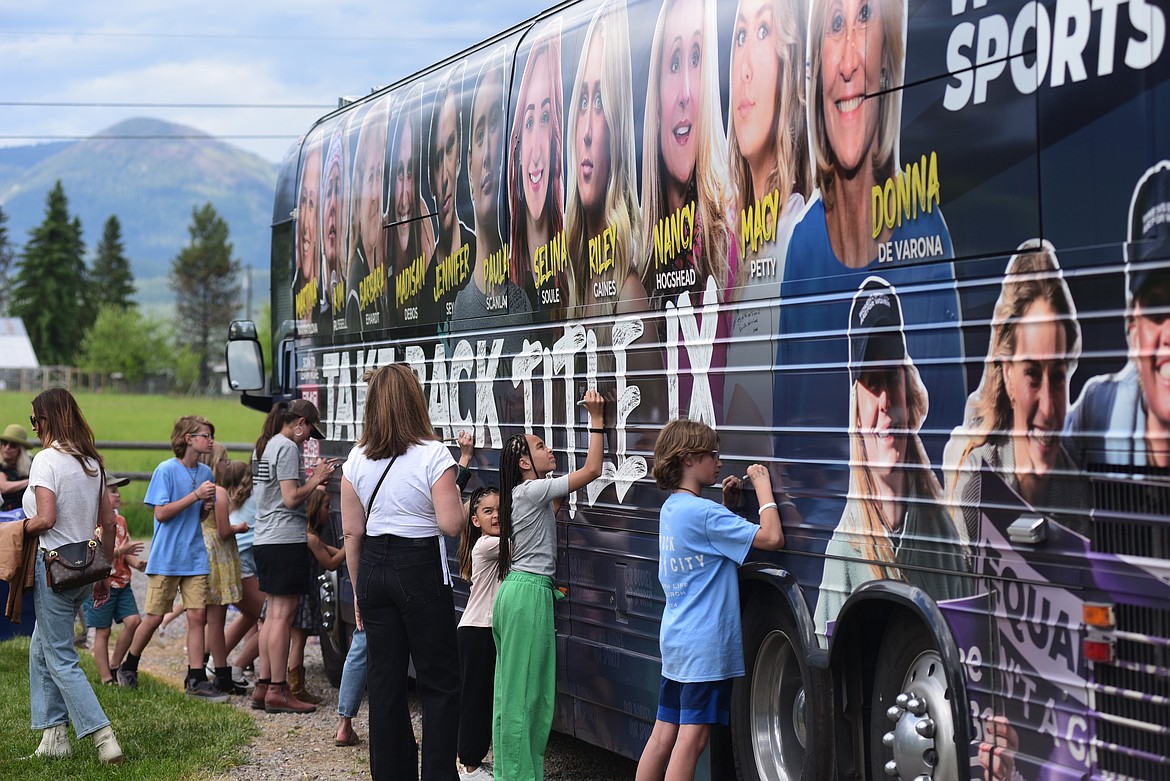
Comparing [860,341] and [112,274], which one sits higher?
[112,274]

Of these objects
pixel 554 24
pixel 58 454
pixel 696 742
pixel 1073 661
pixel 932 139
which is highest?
pixel 554 24

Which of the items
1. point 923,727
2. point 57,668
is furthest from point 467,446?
point 923,727

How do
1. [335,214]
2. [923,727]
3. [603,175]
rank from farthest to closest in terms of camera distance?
[335,214] → [603,175] → [923,727]

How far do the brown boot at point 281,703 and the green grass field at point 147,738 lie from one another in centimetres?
19

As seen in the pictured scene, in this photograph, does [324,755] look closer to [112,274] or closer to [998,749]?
[998,749]

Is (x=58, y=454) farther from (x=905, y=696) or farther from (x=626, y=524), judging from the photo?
(x=905, y=696)

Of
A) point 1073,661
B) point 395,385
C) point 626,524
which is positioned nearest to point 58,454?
point 395,385

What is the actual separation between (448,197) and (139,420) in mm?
71889

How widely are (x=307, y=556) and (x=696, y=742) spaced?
4.58 m

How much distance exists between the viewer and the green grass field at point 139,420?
136 ft

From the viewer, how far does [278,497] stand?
9484 mm

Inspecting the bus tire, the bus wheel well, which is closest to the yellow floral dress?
the bus tire

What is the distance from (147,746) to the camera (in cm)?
816

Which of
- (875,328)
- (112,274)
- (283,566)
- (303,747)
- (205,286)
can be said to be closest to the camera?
(875,328)
